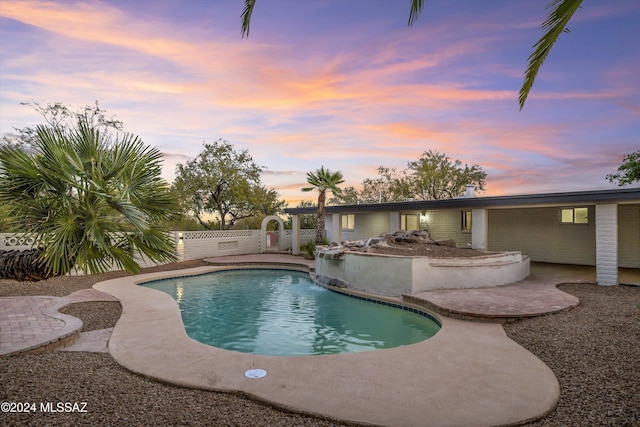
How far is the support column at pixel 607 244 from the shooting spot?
11.1m

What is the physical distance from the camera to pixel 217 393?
4.31 m

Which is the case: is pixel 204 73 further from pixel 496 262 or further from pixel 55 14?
pixel 496 262

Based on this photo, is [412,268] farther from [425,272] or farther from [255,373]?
[255,373]

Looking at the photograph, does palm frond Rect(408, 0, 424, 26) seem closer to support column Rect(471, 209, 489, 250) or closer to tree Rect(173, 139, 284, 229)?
support column Rect(471, 209, 489, 250)

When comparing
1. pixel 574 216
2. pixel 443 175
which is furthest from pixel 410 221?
pixel 443 175

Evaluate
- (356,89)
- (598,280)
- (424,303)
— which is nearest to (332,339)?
(424,303)

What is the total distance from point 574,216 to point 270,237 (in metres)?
18.6

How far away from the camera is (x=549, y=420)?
3.78m

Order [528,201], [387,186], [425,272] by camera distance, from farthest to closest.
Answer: [387,186] < [528,201] < [425,272]

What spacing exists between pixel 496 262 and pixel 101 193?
36.7ft

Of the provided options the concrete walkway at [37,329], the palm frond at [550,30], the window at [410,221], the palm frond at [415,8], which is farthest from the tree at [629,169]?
the concrete walkway at [37,329]

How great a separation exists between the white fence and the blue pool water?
535cm

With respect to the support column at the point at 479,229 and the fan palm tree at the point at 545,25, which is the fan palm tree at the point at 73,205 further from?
the support column at the point at 479,229

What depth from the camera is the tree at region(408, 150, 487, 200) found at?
3366cm
